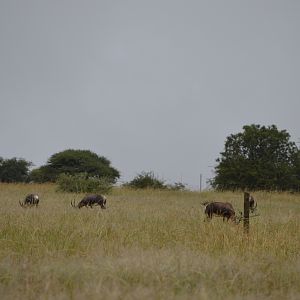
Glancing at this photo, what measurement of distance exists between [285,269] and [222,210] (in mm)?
6330

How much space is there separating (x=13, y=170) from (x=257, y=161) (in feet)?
88.0

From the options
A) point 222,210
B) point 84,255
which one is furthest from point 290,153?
point 84,255

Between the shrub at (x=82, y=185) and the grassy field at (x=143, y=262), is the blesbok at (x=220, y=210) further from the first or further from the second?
the shrub at (x=82, y=185)

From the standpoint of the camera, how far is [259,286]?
5.55 metres

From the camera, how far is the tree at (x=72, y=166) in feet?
152

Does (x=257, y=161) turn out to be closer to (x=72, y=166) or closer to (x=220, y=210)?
(x=72, y=166)

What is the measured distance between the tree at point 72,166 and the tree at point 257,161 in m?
12.7

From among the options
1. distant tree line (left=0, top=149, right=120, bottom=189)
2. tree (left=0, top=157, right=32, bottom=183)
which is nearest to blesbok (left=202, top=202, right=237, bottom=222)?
distant tree line (left=0, top=149, right=120, bottom=189)

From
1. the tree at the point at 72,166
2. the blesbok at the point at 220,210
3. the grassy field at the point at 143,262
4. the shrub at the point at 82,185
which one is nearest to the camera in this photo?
the grassy field at the point at 143,262

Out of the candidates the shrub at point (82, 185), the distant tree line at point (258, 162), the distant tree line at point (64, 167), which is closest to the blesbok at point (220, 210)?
the shrub at point (82, 185)

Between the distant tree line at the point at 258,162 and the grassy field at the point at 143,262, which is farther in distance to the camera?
the distant tree line at the point at 258,162

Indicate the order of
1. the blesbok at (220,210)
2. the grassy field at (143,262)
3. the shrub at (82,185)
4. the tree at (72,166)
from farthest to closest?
the tree at (72,166)
the shrub at (82,185)
the blesbok at (220,210)
the grassy field at (143,262)

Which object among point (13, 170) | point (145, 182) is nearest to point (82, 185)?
point (145, 182)

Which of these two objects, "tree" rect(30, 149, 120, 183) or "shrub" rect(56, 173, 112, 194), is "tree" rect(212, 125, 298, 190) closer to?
"tree" rect(30, 149, 120, 183)
